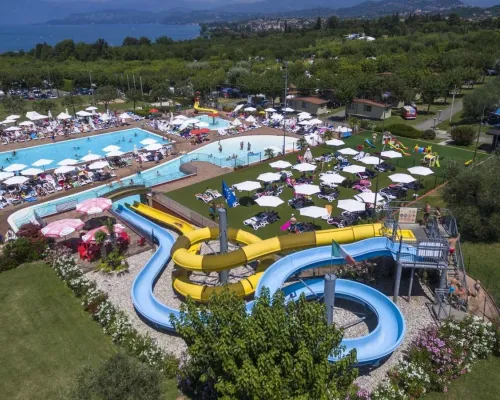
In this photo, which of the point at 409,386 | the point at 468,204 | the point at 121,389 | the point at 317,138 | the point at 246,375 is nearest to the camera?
the point at 246,375

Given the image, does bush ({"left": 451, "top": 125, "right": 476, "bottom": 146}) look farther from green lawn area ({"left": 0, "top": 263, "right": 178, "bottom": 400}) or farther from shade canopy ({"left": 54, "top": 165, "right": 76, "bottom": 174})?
green lawn area ({"left": 0, "top": 263, "right": 178, "bottom": 400})

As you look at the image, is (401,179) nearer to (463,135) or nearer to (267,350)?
(463,135)

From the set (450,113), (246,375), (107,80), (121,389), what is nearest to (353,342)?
(246,375)

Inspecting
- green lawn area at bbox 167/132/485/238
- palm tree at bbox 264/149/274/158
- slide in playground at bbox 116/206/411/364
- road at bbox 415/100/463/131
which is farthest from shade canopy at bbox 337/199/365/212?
road at bbox 415/100/463/131

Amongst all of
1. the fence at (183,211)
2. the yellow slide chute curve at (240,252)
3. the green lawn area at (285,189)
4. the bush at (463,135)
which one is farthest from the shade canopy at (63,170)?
the bush at (463,135)

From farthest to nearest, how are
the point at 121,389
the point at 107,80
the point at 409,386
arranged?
the point at 107,80 → the point at 409,386 → the point at 121,389

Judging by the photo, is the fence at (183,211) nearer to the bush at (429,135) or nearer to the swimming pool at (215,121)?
the swimming pool at (215,121)

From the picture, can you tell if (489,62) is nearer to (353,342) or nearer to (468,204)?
(468,204)
